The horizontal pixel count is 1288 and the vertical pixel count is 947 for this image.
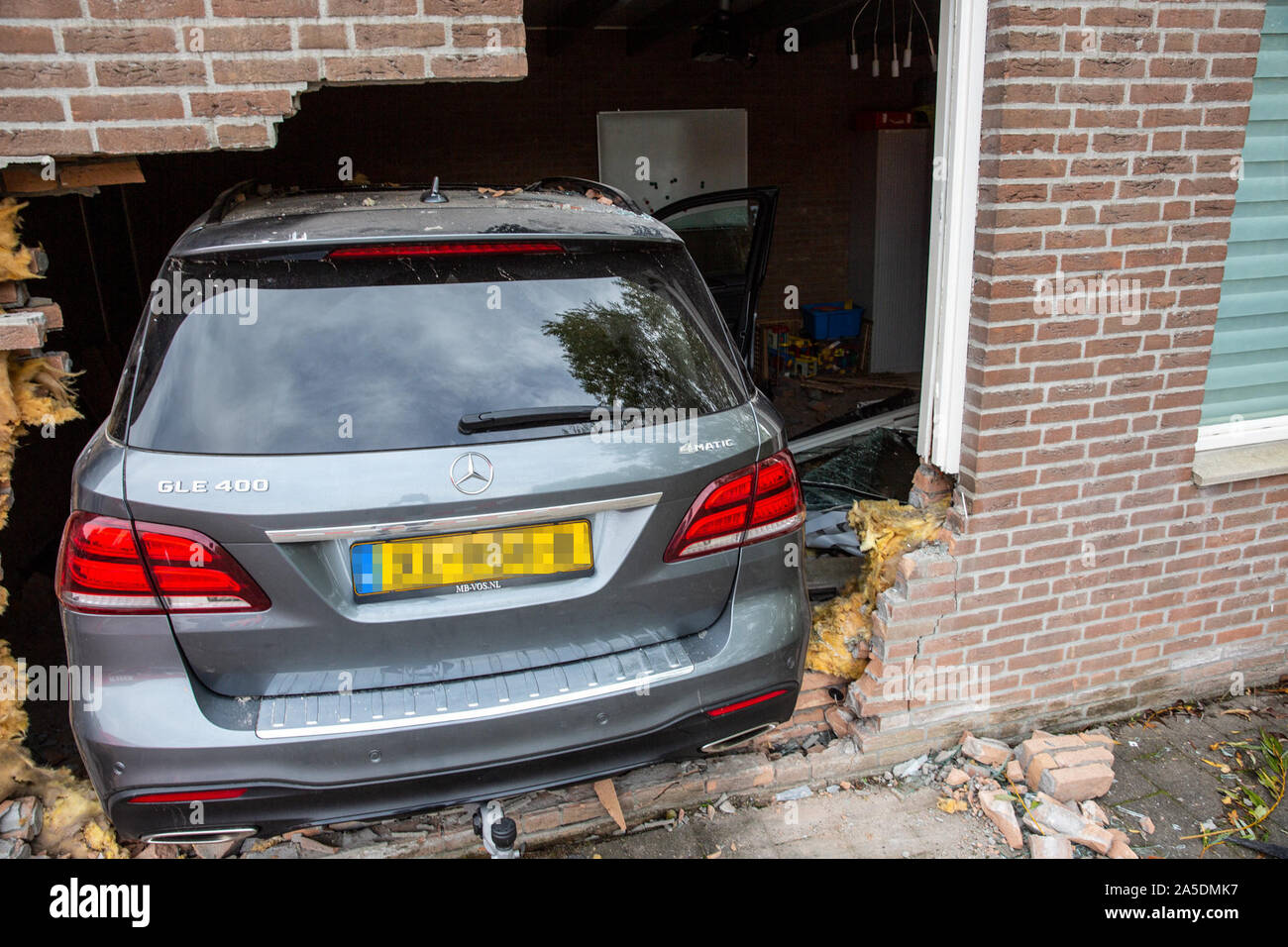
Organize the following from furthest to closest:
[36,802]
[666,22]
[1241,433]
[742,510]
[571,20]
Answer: [666,22] → [571,20] → [1241,433] → [36,802] → [742,510]

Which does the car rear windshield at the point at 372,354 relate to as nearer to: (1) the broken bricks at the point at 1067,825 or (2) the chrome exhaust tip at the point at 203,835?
(2) the chrome exhaust tip at the point at 203,835

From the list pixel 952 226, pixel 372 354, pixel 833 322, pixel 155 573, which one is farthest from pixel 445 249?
pixel 833 322

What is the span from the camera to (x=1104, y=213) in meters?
3.00

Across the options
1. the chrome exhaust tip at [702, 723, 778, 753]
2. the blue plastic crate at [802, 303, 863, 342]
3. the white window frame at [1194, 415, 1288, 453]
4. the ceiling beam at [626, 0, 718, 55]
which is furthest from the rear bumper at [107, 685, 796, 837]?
the blue plastic crate at [802, 303, 863, 342]

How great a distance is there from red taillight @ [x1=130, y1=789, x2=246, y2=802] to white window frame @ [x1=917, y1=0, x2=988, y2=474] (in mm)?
A: 2486

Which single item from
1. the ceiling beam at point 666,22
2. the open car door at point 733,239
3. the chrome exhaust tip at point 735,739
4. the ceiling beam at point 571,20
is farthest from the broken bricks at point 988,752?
the ceiling beam at point 666,22

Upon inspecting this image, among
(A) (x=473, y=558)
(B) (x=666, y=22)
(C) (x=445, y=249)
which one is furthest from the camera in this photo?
(B) (x=666, y=22)

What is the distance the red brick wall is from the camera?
9.45 ft

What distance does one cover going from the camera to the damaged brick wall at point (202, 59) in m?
2.46

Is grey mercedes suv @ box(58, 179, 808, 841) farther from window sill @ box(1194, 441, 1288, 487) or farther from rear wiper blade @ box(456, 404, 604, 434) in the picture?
window sill @ box(1194, 441, 1288, 487)

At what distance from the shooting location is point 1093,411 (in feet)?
10.3

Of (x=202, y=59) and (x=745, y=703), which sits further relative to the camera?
(x=202, y=59)

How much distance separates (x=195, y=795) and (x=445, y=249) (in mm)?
1455

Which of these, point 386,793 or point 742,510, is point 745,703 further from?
point 386,793
